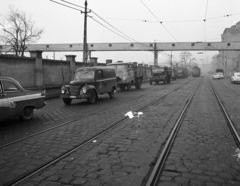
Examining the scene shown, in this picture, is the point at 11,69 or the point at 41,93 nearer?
the point at 41,93

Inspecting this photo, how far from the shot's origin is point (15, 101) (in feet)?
22.3

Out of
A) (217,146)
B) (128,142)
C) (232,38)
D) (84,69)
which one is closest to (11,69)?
(84,69)

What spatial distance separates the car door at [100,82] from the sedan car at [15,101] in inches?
192

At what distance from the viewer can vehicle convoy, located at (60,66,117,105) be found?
1127 centimetres

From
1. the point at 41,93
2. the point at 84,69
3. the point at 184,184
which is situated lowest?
the point at 184,184

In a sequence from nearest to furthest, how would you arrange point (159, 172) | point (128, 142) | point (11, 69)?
1. point (159, 172)
2. point (128, 142)
3. point (11, 69)

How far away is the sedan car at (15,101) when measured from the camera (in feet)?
21.2

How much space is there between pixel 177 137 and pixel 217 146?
0.96m

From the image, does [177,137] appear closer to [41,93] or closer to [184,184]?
[184,184]

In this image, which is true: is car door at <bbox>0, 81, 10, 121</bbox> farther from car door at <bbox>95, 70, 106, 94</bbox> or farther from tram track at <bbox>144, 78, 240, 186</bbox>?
car door at <bbox>95, 70, 106, 94</bbox>

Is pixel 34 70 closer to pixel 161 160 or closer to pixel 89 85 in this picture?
pixel 89 85

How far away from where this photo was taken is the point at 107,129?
6.07 metres

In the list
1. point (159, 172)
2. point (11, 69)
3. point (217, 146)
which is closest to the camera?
point (159, 172)

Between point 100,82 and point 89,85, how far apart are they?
3.66ft
